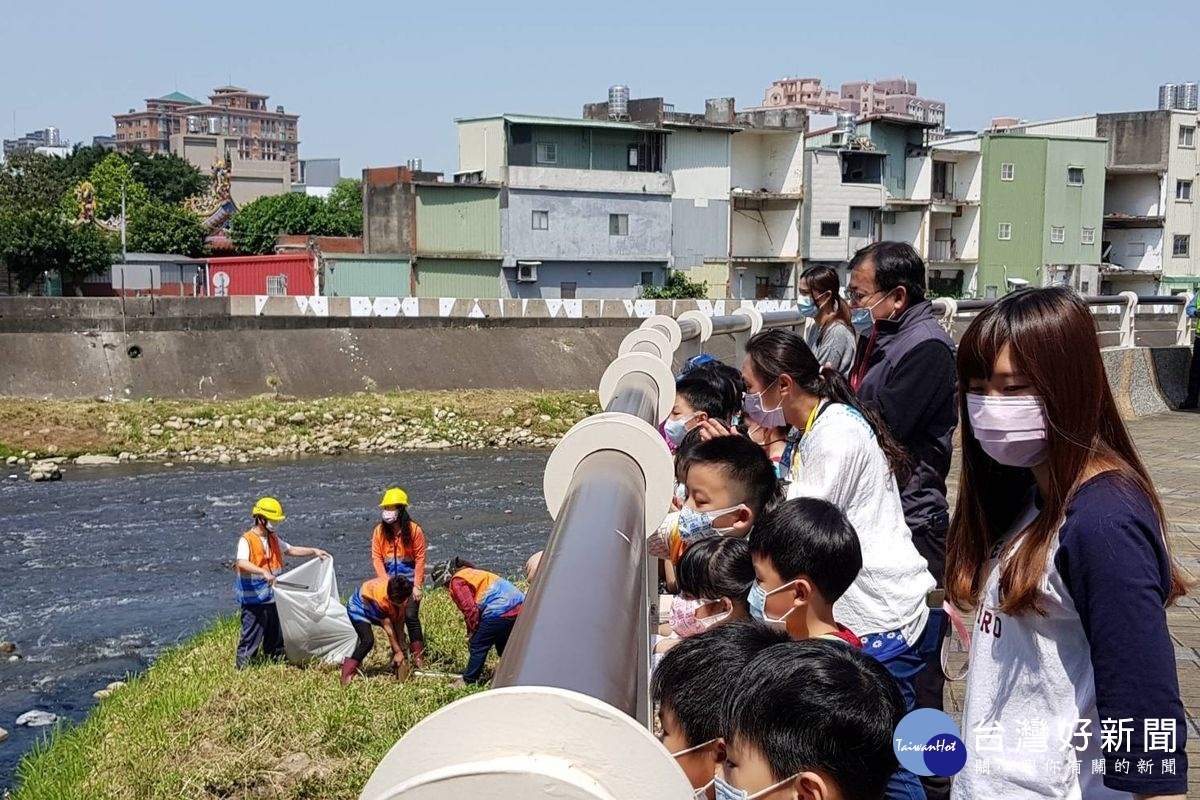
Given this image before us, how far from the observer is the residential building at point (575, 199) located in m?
38.8

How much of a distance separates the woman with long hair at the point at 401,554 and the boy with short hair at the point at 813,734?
8257 millimetres

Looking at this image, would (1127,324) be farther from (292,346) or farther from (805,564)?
(292,346)

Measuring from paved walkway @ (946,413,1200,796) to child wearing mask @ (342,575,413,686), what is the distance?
4.63 m

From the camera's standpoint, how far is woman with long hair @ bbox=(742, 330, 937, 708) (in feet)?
10.6

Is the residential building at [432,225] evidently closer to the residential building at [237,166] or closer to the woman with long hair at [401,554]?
the woman with long hair at [401,554]

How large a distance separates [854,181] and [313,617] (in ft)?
125

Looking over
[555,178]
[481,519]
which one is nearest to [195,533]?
[481,519]

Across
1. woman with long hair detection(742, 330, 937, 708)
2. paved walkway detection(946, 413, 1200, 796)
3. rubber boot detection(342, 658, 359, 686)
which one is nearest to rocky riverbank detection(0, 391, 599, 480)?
rubber boot detection(342, 658, 359, 686)

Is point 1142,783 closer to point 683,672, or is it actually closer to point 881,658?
point 683,672

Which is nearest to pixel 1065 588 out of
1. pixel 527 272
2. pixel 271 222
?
pixel 527 272

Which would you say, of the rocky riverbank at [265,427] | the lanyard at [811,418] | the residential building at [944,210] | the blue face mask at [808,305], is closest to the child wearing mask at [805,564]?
the lanyard at [811,418]

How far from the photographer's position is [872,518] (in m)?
3.33

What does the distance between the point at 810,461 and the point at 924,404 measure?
0.82 meters

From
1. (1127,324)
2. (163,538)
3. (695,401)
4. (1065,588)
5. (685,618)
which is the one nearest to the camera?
(1065,588)
